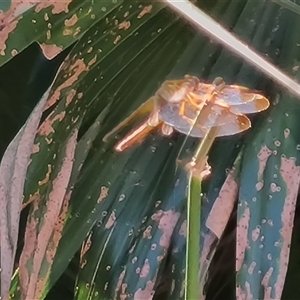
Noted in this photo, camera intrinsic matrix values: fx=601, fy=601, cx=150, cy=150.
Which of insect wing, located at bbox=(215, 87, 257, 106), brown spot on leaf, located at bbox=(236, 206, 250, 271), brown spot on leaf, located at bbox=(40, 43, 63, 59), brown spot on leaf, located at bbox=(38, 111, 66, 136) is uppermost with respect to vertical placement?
insect wing, located at bbox=(215, 87, 257, 106)

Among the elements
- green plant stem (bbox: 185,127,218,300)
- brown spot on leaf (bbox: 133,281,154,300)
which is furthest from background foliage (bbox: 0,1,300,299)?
green plant stem (bbox: 185,127,218,300)

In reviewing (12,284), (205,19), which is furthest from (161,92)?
(12,284)

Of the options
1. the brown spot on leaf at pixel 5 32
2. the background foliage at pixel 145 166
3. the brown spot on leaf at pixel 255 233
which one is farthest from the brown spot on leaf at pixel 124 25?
the brown spot on leaf at pixel 255 233

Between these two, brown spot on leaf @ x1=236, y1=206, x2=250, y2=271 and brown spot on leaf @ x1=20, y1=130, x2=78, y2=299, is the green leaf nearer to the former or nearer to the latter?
brown spot on leaf @ x1=20, y1=130, x2=78, y2=299

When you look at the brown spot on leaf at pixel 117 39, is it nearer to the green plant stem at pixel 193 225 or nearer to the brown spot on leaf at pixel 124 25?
the brown spot on leaf at pixel 124 25

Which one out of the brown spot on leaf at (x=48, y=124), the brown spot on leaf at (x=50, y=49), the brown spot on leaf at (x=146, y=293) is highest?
the brown spot on leaf at (x=50, y=49)

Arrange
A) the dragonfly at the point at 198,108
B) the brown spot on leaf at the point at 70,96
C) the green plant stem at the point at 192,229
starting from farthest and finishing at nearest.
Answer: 1. the brown spot on leaf at the point at 70,96
2. the dragonfly at the point at 198,108
3. the green plant stem at the point at 192,229

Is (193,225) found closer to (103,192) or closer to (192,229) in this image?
(192,229)

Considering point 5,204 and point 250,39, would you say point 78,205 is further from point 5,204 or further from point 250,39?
point 250,39

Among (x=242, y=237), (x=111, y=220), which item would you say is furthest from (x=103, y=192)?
(x=242, y=237)
